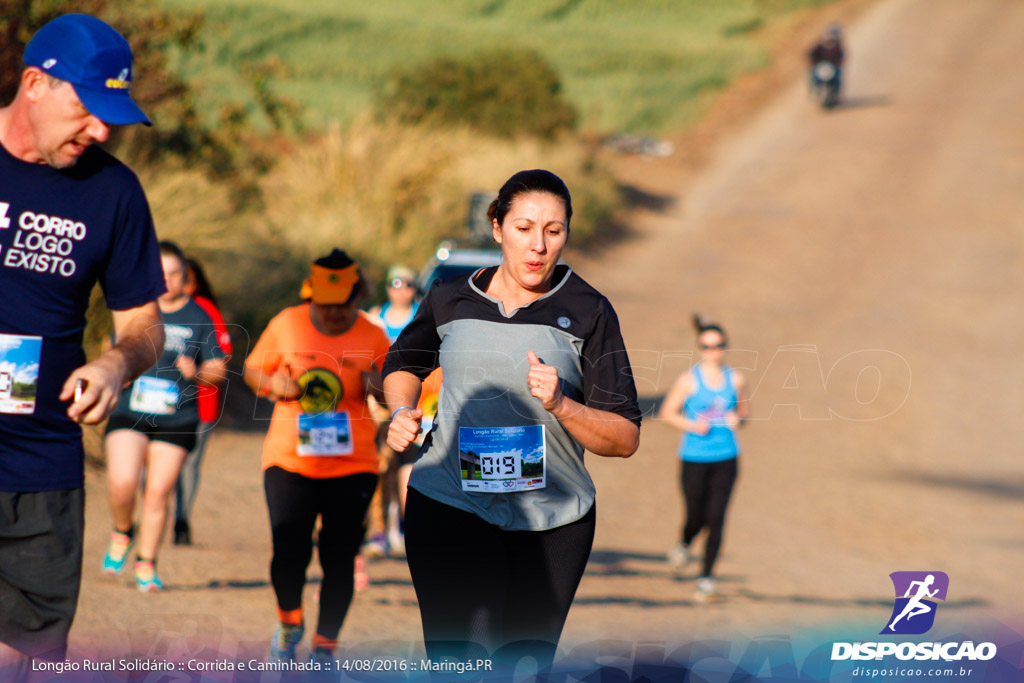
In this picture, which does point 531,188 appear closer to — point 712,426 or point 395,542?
point 712,426

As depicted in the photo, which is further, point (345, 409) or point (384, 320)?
point (384, 320)

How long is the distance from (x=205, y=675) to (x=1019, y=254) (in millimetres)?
23172

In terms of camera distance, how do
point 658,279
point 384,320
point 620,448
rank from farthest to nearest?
point 658,279 → point 384,320 → point 620,448

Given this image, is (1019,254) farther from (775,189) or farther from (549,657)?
(549,657)

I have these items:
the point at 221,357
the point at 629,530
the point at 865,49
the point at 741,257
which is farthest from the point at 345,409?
the point at 865,49

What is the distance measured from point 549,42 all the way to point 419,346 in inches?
1980

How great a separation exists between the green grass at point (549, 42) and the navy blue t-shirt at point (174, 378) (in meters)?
22.5

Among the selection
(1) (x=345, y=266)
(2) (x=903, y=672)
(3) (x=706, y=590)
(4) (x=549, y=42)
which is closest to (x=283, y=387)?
(1) (x=345, y=266)

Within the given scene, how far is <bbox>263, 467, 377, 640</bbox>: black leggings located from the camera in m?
5.43

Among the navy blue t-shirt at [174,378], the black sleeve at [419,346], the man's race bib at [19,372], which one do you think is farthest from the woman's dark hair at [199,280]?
the man's race bib at [19,372]

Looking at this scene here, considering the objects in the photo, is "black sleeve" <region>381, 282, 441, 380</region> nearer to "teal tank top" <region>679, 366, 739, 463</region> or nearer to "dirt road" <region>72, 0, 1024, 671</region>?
"dirt road" <region>72, 0, 1024, 671</region>

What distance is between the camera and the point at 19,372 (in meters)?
3.01

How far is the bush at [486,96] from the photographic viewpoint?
92.7 ft

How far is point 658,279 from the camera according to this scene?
21.8 metres
